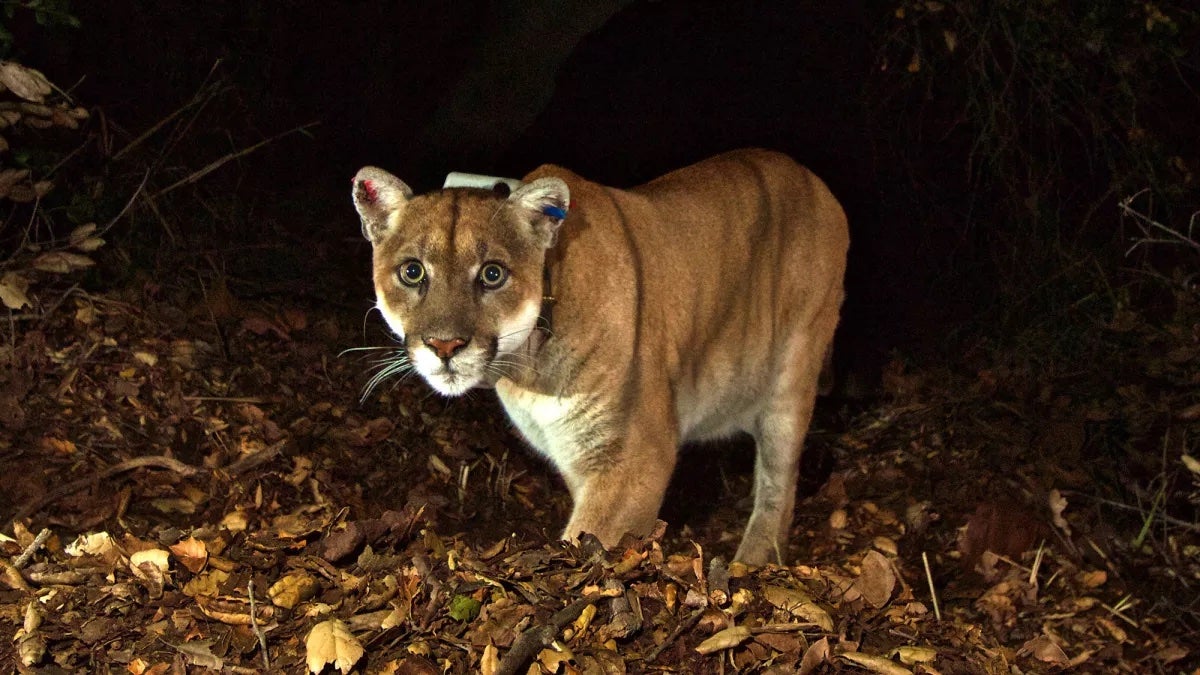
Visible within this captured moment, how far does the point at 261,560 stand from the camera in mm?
3293

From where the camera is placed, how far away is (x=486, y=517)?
5289 millimetres

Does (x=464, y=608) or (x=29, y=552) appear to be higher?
(x=464, y=608)

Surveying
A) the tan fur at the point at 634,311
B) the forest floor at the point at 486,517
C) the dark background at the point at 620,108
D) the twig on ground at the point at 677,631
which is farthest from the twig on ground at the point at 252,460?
the twig on ground at the point at 677,631

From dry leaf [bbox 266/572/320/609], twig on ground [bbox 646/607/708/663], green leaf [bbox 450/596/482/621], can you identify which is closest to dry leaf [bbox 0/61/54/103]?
dry leaf [bbox 266/572/320/609]

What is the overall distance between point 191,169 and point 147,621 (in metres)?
3.52

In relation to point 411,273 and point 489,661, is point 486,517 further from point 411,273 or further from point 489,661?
point 489,661

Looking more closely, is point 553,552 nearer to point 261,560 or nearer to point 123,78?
point 261,560

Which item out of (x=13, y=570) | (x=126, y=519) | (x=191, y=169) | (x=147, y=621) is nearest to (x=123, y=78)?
(x=191, y=169)

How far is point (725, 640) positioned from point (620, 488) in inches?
51.3

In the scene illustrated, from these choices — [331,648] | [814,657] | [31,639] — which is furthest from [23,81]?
[814,657]

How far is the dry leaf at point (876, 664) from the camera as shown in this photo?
9.84 ft

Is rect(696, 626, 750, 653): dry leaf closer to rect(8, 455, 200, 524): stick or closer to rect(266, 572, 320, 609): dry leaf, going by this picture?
rect(266, 572, 320, 609): dry leaf

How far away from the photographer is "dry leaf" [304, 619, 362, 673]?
282 centimetres

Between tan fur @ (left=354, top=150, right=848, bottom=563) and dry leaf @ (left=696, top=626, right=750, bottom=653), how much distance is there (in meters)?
1.18
